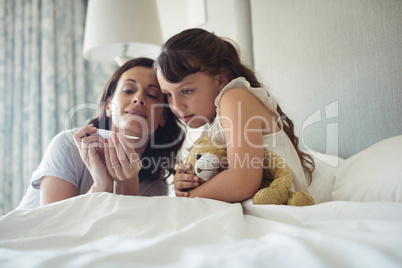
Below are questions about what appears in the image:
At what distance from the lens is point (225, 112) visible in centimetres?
95

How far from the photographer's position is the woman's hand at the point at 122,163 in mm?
938

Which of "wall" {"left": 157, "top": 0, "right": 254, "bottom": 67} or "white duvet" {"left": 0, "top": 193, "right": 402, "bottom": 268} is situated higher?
"wall" {"left": 157, "top": 0, "right": 254, "bottom": 67}

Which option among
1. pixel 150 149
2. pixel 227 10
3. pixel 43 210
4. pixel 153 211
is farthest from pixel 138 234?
pixel 227 10

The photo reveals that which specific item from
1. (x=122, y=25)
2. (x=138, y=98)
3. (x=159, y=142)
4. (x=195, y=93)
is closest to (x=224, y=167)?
(x=195, y=93)

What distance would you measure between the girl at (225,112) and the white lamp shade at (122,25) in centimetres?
89

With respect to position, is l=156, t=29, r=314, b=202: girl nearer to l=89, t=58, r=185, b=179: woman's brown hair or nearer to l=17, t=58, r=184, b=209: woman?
l=17, t=58, r=184, b=209: woman

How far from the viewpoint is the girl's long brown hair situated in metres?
1.11

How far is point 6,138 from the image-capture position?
2.44 m

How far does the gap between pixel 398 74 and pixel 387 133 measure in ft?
0.76

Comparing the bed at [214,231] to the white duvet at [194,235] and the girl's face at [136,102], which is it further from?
the girl's face at [136,102]

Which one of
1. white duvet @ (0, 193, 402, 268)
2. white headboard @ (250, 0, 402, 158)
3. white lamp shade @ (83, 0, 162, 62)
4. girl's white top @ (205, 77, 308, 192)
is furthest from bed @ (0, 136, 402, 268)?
white lamp shade @ (83, 0, 162, 62)

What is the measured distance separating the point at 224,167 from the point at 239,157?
13 cm

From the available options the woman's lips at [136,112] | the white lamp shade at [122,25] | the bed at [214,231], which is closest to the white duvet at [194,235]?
the bed at [214,231]

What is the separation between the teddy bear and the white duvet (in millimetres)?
109
